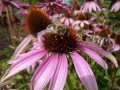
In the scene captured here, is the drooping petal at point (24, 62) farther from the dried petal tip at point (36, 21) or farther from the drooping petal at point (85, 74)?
the dried petal tip at point (36, 21)

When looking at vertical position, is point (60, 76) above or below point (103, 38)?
above

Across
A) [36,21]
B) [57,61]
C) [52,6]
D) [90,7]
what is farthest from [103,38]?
[57,61]

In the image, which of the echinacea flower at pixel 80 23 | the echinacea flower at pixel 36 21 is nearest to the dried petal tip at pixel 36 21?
the echinacea flower at pixel 36 21

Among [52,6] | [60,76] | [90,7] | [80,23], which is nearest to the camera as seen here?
[60,76]

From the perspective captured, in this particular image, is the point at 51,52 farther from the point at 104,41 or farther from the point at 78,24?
the point at 78,24

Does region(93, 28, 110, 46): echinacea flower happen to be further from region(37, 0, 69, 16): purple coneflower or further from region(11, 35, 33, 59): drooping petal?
region(11, 35, 33, 59): drooping petal

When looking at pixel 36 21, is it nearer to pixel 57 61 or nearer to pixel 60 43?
pixel 60 43
